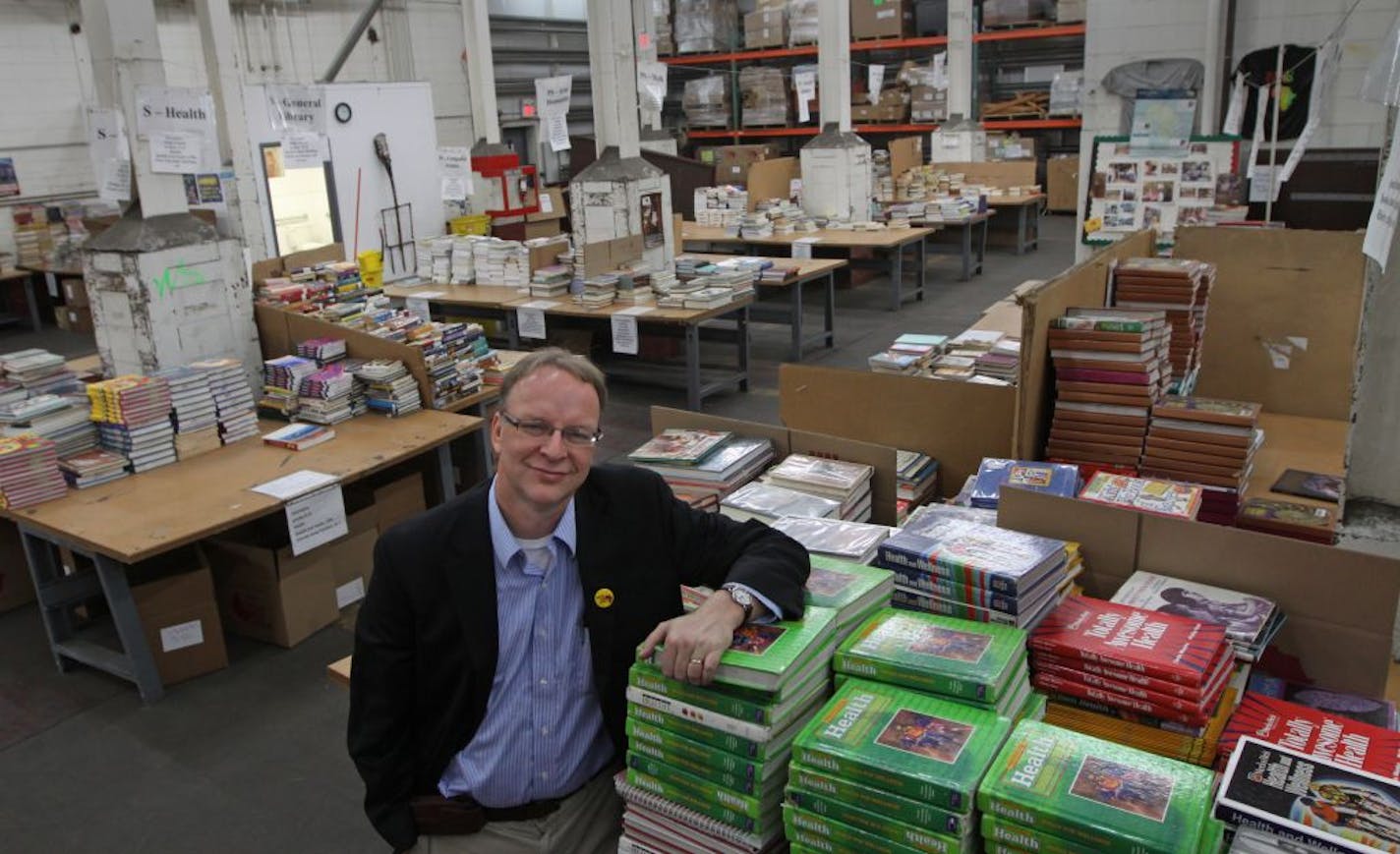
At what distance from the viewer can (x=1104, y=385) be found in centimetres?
319

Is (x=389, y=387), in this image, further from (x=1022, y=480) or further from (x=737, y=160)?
(x=737, y=160)

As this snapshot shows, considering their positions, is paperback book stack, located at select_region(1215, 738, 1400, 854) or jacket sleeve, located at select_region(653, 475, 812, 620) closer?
paperback book stack, located at select_region(1215, 738, 1400, 854)

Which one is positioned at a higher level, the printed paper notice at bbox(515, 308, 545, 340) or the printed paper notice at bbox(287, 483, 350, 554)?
the printed paper notice at bbox(515, 308, 545, 340)

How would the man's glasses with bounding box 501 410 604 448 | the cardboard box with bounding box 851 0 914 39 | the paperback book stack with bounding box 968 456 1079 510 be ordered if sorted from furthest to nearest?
the cardboard box with bounding box 851 0 914 39
the paperback book stack with bounding box 968 456 1079 510
the man's glasses with bounding box 501 410 604 448

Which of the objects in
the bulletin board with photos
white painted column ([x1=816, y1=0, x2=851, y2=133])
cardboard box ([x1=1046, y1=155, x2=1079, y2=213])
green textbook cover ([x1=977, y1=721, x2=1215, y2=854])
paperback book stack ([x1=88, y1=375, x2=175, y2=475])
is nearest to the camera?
green textbook cover ([x1=977, y1=721, x2=1215, y2=854])

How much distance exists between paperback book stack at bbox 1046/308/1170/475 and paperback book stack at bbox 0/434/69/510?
384cm

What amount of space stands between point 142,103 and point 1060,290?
13.2 feet

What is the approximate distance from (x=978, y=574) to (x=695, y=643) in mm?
672

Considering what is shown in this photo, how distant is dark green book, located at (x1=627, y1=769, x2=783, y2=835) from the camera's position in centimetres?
157

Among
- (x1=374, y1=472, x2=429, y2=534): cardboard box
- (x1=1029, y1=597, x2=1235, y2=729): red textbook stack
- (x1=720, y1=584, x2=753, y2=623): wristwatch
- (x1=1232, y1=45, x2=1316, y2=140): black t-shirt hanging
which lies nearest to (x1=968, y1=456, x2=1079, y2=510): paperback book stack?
(x1=1029, y1=597, x2=1235, y2=729): red textbook stack

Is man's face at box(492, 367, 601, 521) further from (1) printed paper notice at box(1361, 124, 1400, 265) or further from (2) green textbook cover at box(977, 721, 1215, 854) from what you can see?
(1) printed paper notice at box(1361, 124, 1400, 265)

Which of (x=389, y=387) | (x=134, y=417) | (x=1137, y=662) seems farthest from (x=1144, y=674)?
(x=134, y=417)

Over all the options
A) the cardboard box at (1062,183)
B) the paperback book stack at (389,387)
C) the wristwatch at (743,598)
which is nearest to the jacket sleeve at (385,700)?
the wristwatch at (743,598)

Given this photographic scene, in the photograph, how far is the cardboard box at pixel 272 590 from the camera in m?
4.16
